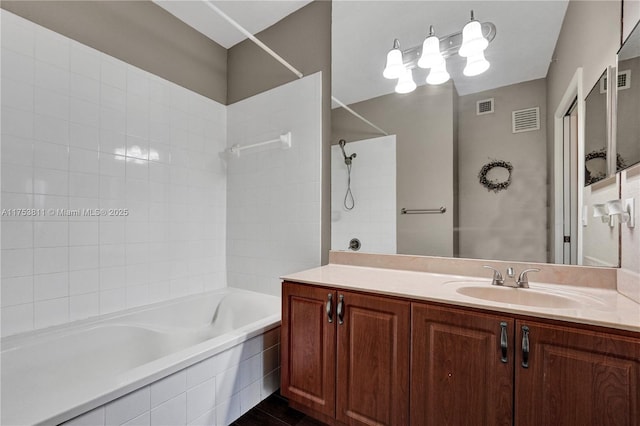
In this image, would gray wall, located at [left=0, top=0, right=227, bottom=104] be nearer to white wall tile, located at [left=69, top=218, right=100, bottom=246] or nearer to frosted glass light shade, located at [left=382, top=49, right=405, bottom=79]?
white wall tile, located at [left=69, top=218, right=100, bottom=246]

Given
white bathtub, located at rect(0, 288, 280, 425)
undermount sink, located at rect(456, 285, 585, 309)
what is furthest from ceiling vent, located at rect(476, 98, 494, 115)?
white bathtub, located at rect(0, 288, 280, 425)

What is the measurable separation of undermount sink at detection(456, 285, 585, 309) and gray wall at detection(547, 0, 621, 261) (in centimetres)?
27

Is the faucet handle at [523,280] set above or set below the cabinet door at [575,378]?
above

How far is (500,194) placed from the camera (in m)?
1.57

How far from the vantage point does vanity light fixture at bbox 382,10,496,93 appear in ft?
5.11

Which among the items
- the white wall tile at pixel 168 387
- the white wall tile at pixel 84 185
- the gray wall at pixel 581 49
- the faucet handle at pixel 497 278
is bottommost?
the white wall tile at pixel 168 387

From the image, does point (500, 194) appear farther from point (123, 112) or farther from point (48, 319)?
point (48, 319)

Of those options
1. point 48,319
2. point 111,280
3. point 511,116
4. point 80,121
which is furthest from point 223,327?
point 511,116

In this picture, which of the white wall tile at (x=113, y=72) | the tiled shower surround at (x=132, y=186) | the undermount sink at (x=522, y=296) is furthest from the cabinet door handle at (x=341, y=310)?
the white wall tile at (x=113, y=72)

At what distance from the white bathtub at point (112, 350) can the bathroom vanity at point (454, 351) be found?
1.68ft

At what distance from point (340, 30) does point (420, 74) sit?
28.5 inches

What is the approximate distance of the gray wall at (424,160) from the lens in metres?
1.72

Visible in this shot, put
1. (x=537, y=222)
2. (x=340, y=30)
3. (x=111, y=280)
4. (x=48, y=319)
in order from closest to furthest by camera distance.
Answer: (x=537, y=222) < (x=48, y=319) < (x=111, y=280) < (x=340, y=30)

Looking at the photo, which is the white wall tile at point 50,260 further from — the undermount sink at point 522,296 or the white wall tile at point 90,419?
the undermount sink at point 522,296
